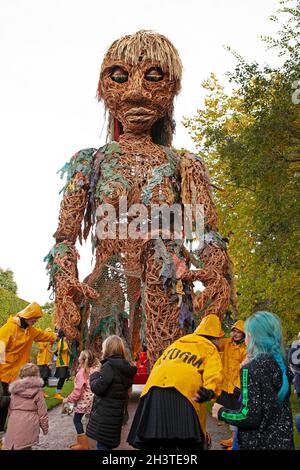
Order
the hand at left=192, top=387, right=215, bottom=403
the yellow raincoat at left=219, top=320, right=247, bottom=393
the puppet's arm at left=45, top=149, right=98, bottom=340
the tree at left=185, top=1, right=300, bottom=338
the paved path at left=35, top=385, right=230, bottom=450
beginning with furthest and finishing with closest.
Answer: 1. the tree at left=185, top=1, right=300, bottom=338
2. the yellow raincoat at left=219, top=320, right=247, bottom=393
3. the paved path at left=35, top=385, right=230, bottom=450
4. the puppet's arm at left=45, top=149, right=98, bottom=340
5. the hand at left=192, top=387, right=215, bottom=403

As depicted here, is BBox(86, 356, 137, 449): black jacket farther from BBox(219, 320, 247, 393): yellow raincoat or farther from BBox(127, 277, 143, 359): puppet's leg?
BBox(219, 320, 247, 393): yellow raincoat

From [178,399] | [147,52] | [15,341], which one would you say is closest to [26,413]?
[15,341]

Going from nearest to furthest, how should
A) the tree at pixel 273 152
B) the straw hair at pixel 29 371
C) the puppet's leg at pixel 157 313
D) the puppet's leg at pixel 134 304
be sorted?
the straw hair at pixel 29 371, the puppet's leg at pixel 157 313, the puppet's leg at pixel 134 304, the tree at pixel 273 152

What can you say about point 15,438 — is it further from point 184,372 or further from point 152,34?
point 152,34

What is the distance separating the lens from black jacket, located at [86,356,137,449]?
3.99 metres

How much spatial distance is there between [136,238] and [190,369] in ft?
7.59

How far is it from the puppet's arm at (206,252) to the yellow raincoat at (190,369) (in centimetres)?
144

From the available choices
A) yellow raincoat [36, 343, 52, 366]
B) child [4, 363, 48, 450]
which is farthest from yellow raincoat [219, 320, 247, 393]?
yellow raincoat [36, 343, 52, 366]

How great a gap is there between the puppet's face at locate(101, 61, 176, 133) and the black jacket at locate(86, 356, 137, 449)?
109 inches

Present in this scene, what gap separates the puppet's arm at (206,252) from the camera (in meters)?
5.02

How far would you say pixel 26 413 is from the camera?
4.36 m

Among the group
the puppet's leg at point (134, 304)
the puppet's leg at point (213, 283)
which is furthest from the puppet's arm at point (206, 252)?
the puppet's leg at point (134, 304)

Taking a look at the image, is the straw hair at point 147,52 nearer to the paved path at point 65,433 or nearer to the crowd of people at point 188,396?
the crowd of people at point 188,396

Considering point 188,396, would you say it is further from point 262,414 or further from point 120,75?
point 120,75
